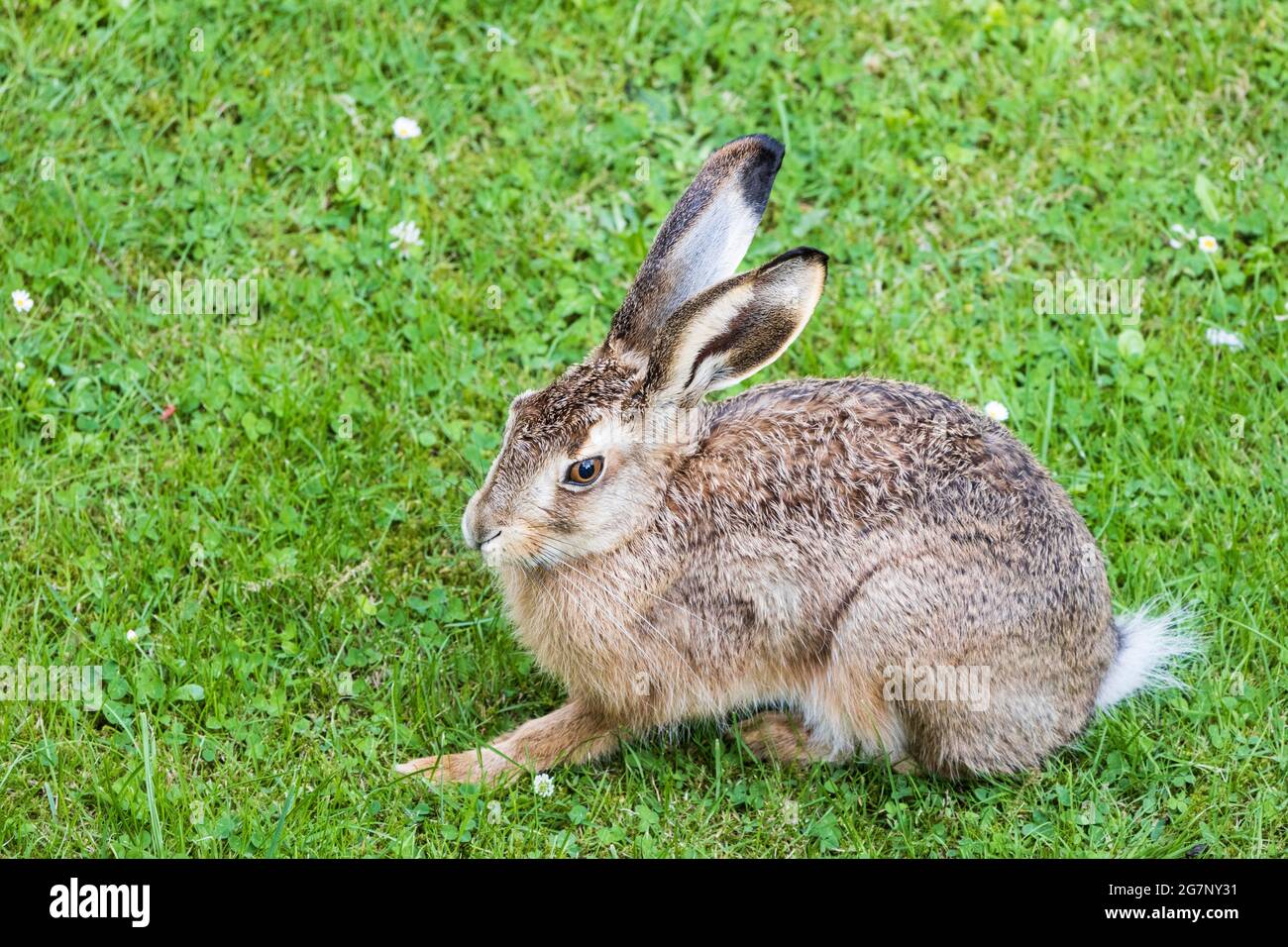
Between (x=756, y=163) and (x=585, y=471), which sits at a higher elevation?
(x=756, y=163)

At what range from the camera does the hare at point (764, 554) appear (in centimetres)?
519

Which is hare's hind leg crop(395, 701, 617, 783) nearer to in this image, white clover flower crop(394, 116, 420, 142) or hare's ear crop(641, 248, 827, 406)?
hare's ear crop(641, 248, 827, 406)

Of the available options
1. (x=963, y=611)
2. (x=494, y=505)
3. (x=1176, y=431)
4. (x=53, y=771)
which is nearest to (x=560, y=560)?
(x=494, y=505)

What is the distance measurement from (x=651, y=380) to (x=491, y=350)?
5.73 feet

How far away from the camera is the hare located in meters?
→ 5.19

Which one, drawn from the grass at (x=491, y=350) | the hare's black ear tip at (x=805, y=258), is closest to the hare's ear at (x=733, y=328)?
the hare's black ear tip at (x=805, y=258)

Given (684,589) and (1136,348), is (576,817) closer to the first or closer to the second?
(684,589)

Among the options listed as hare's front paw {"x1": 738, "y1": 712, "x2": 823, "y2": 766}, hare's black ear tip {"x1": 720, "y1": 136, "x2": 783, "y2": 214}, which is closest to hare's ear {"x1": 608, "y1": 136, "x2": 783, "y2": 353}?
hare's black ear tip {"x1": 720, "y1": 136, "x2": 783, "y2": 214}

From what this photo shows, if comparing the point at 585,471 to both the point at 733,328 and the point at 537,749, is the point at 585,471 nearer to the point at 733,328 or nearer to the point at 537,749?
the point at 733,328

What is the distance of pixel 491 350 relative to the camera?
6781mm

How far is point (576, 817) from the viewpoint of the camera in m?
5.30

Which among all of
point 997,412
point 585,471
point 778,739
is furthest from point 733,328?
point 997,412

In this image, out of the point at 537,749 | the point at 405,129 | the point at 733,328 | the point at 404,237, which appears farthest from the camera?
the point at 405,129

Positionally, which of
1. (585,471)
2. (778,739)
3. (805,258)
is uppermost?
(805,258)
